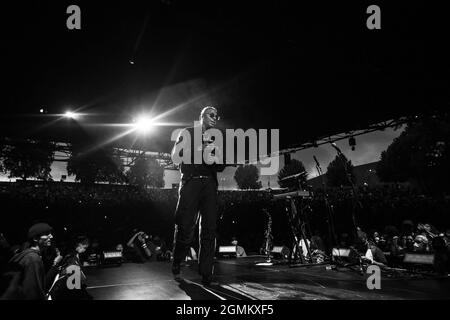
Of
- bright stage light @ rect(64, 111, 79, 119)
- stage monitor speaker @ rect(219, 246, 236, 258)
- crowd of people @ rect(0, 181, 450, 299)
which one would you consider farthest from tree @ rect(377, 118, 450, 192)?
bright stage light @ rect(64, 111, 79, 119)

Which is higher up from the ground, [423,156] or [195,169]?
[423,156]

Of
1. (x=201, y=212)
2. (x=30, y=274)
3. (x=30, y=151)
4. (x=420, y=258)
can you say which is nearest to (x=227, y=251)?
(x=420, y=258)

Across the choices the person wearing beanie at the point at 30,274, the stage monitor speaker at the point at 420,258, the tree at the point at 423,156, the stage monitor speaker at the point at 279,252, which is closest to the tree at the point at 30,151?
the stage monitor speaker at the point at 279,252

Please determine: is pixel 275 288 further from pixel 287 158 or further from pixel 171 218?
pixel 287 158

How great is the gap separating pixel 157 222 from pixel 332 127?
9.74m

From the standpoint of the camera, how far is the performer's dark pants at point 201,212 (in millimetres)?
3658

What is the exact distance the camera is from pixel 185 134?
151 inches

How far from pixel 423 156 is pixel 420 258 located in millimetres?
33437

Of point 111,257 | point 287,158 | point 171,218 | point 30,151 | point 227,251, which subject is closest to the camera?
point 111,257

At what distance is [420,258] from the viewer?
626 centimetres

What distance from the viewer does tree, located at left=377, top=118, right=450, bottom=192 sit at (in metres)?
31.2

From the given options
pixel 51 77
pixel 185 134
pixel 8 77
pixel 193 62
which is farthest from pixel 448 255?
pixel 8 77

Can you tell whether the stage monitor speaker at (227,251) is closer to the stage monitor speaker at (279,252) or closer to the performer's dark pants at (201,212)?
the stage monitor speaker at (279,252)
